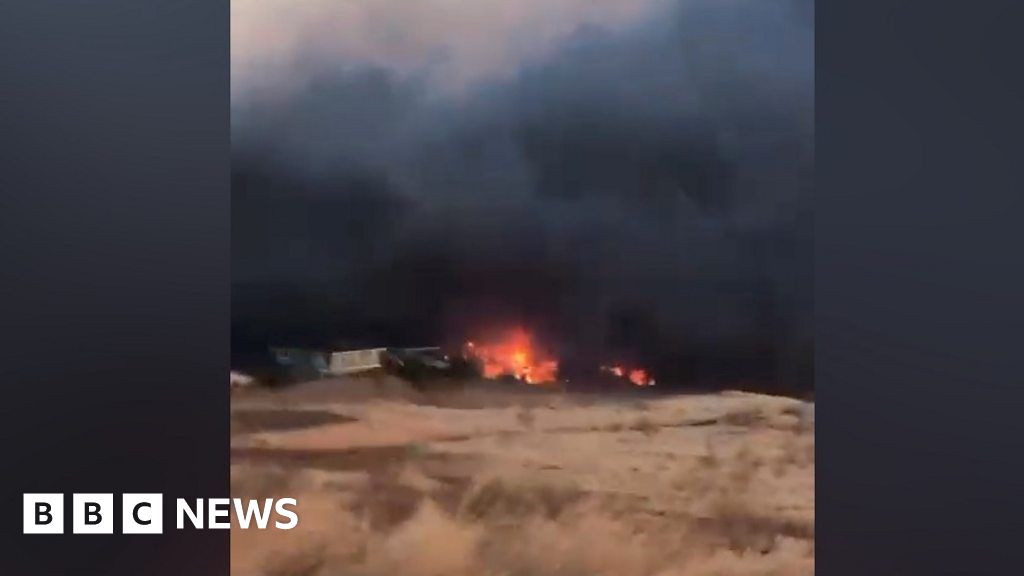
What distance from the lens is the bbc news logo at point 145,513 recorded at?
2.17m

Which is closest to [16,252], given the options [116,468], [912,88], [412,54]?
[116,468]

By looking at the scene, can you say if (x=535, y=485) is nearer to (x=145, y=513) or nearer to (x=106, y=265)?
(x=145, y=513)

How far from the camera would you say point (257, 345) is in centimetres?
218

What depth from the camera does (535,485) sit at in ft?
7.24

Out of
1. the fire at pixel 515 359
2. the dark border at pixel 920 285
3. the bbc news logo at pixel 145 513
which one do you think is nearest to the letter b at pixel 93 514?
the bbc news logo at pixel 145 513

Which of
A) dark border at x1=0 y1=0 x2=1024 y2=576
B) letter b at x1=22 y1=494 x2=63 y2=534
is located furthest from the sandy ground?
letter b at x1=22 y1=494 x2=63 y2=534

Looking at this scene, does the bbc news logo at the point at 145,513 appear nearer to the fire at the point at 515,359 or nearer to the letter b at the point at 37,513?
the letter b at the point at 37,513

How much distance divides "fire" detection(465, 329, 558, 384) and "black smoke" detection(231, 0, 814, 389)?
0.04 metres

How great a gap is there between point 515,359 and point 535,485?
338 millimetres

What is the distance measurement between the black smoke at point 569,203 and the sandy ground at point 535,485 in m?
0.15

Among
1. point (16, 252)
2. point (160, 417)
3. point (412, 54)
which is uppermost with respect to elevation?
point (412, 54)

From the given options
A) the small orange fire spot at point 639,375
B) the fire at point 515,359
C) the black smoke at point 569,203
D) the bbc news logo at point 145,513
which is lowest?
the bbc news logo at point 145,513

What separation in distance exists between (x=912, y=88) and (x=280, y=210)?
5.52ft

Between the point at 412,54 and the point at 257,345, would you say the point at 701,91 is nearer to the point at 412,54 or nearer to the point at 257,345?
the point at 412,54
